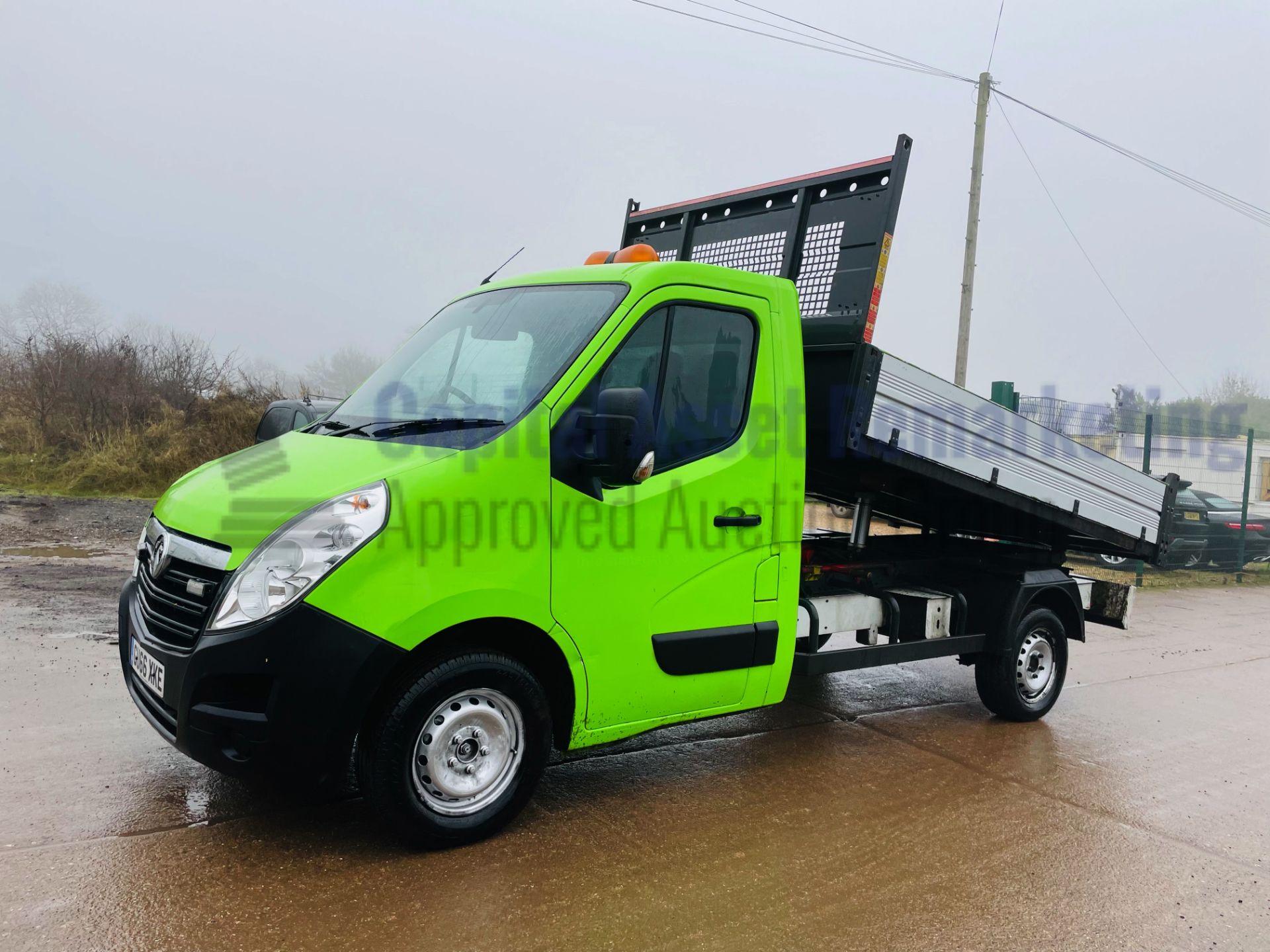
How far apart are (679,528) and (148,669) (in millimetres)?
2175

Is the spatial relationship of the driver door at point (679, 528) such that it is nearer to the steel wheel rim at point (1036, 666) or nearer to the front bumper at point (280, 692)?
the front bumper at point (280, 692)

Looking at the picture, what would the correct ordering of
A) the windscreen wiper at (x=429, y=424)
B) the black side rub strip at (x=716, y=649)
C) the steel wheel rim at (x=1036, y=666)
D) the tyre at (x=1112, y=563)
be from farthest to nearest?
the tyre at (x=1112, y=563) < the steel wheel rim at (x=1036, y=666) < the black side rub strip at (x=716, y=649) < the windscreen wiper at (x=429, y=424)

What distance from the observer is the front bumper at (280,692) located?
3.33m

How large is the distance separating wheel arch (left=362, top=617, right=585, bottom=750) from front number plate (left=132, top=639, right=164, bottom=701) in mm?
778

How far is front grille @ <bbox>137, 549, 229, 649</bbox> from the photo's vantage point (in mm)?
3490

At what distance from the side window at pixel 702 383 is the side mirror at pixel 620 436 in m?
0.25

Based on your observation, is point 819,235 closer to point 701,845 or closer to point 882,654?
point 882,654

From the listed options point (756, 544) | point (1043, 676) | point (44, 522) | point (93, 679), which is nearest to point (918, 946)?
point (756, 544)

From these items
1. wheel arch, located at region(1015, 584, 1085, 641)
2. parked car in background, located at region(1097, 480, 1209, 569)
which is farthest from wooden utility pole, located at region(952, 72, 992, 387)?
wheel arch, located at region(1015, 584, 1085, 641)

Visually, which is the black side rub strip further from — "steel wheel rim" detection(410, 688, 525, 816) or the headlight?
the headlight

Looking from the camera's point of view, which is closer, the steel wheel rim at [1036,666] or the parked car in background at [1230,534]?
the steel wheel rim at [1036,666]

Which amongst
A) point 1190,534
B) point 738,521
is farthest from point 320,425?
point 1190,534

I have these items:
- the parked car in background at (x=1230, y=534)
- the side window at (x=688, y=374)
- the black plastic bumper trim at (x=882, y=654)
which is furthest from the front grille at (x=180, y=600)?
the parked car in background at (x=1230, y=534)

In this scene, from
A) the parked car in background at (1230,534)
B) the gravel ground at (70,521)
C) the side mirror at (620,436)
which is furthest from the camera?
the parked car in background at (1230,534)
